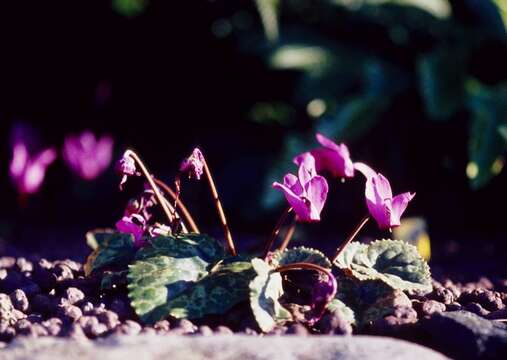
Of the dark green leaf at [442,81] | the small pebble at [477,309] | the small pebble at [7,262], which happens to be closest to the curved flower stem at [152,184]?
the small pebble at [7,262]

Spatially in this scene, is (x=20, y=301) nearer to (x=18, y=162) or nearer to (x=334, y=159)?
(x=334, y=159)

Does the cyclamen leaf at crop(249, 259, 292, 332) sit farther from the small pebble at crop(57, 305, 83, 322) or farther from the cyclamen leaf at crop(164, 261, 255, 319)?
the small pebble at crop(57, 305, 83, 322)

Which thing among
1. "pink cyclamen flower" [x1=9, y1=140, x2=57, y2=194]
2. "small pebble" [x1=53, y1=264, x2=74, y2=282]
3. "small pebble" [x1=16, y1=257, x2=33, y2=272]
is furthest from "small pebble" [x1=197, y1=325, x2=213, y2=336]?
"pink cyclamen flower" [x1=9, y1=140, x2=57, y2=194]

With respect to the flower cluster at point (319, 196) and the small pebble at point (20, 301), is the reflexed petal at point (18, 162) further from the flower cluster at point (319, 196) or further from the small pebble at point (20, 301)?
the flower cluster at point (319, 196)

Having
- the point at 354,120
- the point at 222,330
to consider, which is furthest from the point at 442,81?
the point at 222,330

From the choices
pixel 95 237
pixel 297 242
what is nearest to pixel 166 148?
pixel 297 242
